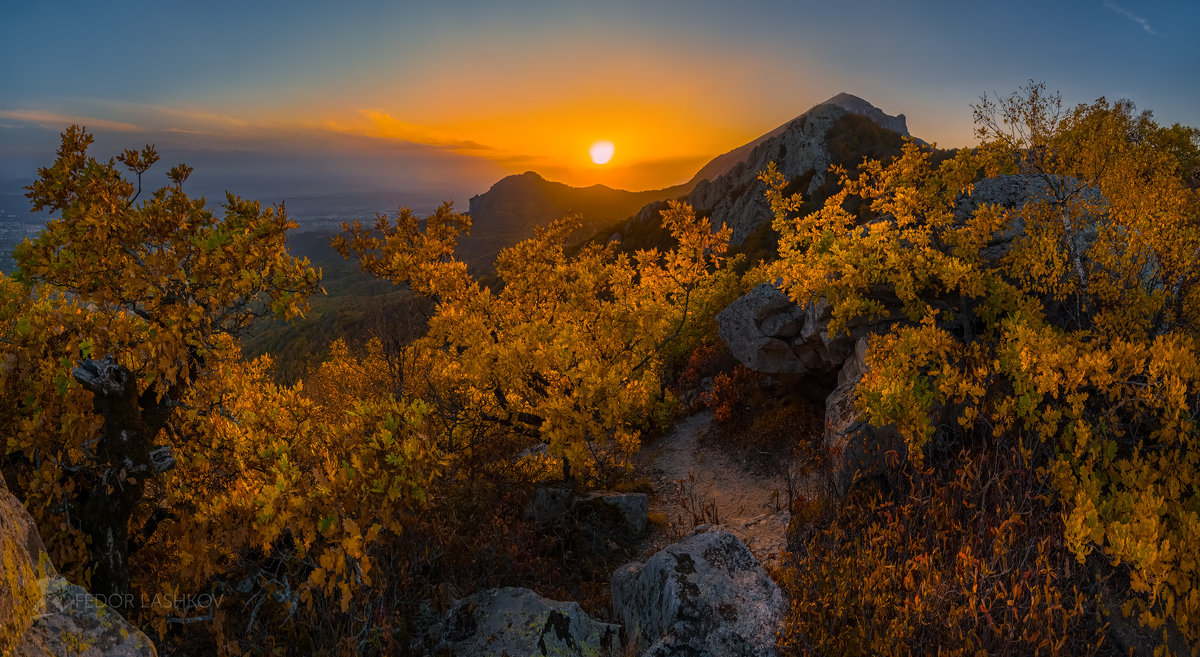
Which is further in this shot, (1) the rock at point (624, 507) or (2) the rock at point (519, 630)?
(1) the rock at point (624, 507)

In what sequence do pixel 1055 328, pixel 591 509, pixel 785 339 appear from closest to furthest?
pixel 1055 328 < pixel 591 509 < pixel 785 339

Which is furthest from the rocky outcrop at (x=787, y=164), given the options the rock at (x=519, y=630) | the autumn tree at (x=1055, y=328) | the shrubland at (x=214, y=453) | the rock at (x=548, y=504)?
the rock at (x=519, y=630)

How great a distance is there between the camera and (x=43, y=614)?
3000mm

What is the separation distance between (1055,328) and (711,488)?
25.8 ft

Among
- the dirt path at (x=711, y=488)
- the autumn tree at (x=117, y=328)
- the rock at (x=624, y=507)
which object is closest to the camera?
the autumn tree at (x=117, y=328)

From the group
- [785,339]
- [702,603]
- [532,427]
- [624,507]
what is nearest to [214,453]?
[702,603]

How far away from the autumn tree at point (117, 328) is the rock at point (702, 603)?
5699 mm

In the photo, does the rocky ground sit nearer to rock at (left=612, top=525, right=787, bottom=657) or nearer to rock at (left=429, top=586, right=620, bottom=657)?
rock at (left=612, top=525, right=787, bottom=657)

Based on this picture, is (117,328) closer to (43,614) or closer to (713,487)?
(43,614)

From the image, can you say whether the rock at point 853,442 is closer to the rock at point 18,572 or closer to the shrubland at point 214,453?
the shrubland at point 214,453

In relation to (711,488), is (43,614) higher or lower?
higher

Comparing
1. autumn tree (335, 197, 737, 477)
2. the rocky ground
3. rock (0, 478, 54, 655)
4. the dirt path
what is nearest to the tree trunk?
rock (0, 478, 54, 655)

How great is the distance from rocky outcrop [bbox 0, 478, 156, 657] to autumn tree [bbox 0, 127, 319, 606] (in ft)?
5.47

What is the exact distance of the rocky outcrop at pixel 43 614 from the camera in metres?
2.81
